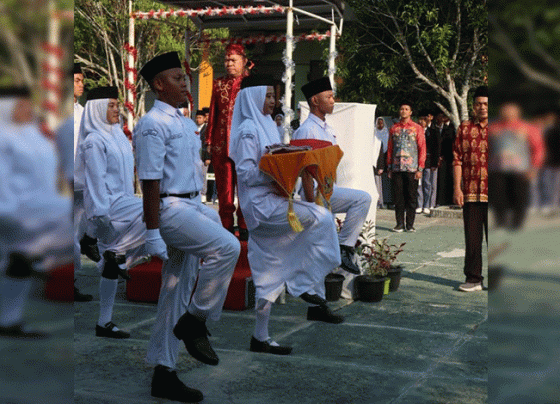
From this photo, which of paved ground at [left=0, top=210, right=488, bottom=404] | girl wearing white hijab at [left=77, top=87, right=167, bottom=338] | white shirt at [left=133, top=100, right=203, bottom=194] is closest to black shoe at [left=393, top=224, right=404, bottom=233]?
paved ground at [left=0, top=210, right=488, bottom=404]

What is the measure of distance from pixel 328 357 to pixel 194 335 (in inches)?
50.8

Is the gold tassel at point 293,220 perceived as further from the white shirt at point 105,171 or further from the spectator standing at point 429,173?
the spectator standing at point 429,173

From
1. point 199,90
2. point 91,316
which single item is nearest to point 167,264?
point 91,316

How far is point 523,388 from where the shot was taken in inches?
80.0

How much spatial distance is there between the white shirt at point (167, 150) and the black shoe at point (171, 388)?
0.99 meters

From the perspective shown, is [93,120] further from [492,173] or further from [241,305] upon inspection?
[492,173]

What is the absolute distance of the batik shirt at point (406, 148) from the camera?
14484 millimetres

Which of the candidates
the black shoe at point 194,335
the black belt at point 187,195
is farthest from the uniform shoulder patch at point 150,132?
the black shoe at point 194,335

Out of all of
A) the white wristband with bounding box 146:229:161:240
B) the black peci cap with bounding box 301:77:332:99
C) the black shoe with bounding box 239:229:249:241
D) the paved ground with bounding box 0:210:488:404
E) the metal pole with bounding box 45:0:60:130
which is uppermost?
the black peci cap with bounding box 301:77:332:99

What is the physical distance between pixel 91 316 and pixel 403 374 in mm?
2904

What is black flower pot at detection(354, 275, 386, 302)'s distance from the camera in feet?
26.4

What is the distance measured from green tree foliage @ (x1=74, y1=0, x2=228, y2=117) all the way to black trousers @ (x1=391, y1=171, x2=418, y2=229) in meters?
9.16

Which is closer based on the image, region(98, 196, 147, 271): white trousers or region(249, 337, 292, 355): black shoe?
region(249, 337, 292, 355): black shoe

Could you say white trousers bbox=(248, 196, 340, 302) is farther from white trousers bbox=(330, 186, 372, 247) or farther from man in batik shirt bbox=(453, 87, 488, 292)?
man in batik shirt bbox=(453, 87, 488, 292)
